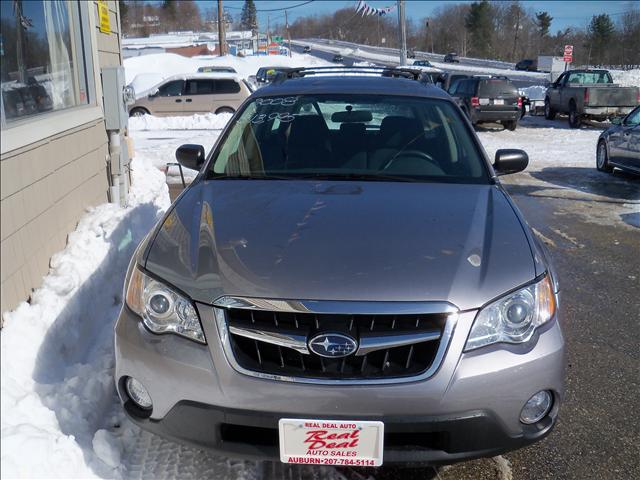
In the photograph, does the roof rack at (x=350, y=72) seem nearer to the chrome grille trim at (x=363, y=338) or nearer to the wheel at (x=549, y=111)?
the chrome grille trim at (x=363, y=338)

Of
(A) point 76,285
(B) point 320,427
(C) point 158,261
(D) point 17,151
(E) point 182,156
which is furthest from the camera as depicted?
(E) point 182,156

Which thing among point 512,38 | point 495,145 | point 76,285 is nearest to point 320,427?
point 76,285

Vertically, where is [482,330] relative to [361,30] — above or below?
below

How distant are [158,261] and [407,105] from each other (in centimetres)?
221

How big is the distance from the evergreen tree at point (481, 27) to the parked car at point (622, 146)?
76.3m

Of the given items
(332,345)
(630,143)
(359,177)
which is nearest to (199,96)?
(630,143)

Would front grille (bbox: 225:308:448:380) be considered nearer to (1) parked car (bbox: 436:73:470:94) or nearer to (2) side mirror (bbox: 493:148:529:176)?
(2) side mirror (bbox: 493:148:529:176)

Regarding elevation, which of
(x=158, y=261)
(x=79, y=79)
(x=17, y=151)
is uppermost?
(x=79, y=79)

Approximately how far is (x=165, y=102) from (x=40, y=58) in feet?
46.8

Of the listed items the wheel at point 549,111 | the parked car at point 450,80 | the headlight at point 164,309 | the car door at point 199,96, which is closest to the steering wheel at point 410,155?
the headlight at point 164,309

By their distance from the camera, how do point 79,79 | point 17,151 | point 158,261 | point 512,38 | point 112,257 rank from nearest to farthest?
point 158,261 → point 17,151 → point 112,257 → point 79,79 → point 512,38

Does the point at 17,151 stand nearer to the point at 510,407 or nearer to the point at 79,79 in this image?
the point at 79,79

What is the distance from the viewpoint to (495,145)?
15.4m

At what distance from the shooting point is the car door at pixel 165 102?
18125mm
